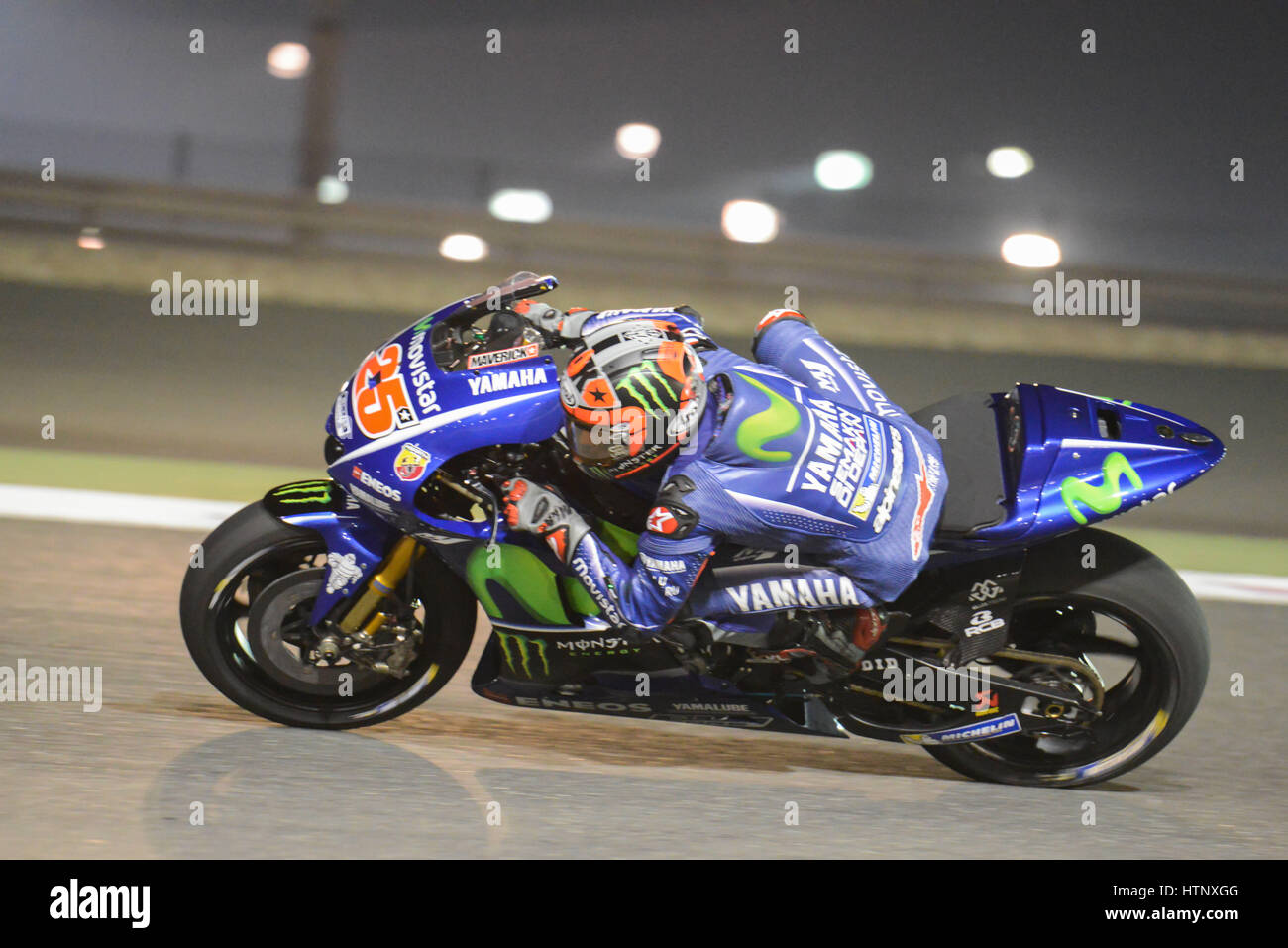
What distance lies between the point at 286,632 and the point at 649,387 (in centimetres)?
146

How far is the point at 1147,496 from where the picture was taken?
148 inches

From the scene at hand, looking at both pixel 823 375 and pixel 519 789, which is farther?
pixel 823 375

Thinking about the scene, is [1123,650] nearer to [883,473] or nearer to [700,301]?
[883,473]

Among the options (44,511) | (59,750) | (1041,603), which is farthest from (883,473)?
(44,511)

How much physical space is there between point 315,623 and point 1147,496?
7.92 ft

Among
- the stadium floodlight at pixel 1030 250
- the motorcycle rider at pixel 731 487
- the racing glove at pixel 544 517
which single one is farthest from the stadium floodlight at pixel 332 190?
the racing glove at pixel 544 517

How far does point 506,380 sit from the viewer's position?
3646mm

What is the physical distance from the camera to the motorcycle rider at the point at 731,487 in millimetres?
3389

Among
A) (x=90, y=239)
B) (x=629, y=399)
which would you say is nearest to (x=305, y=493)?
(x=629, y=399)

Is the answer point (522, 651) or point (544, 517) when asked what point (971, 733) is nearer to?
point (522, 651)

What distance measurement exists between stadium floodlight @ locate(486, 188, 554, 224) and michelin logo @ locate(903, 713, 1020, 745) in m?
7.86

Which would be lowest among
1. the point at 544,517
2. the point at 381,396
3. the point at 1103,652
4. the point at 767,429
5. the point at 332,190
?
the point at 1103,652

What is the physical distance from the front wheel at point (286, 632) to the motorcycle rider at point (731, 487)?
0.56 metres

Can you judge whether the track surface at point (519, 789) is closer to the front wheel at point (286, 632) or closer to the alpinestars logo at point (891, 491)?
the front wheel at point (286, 632)
